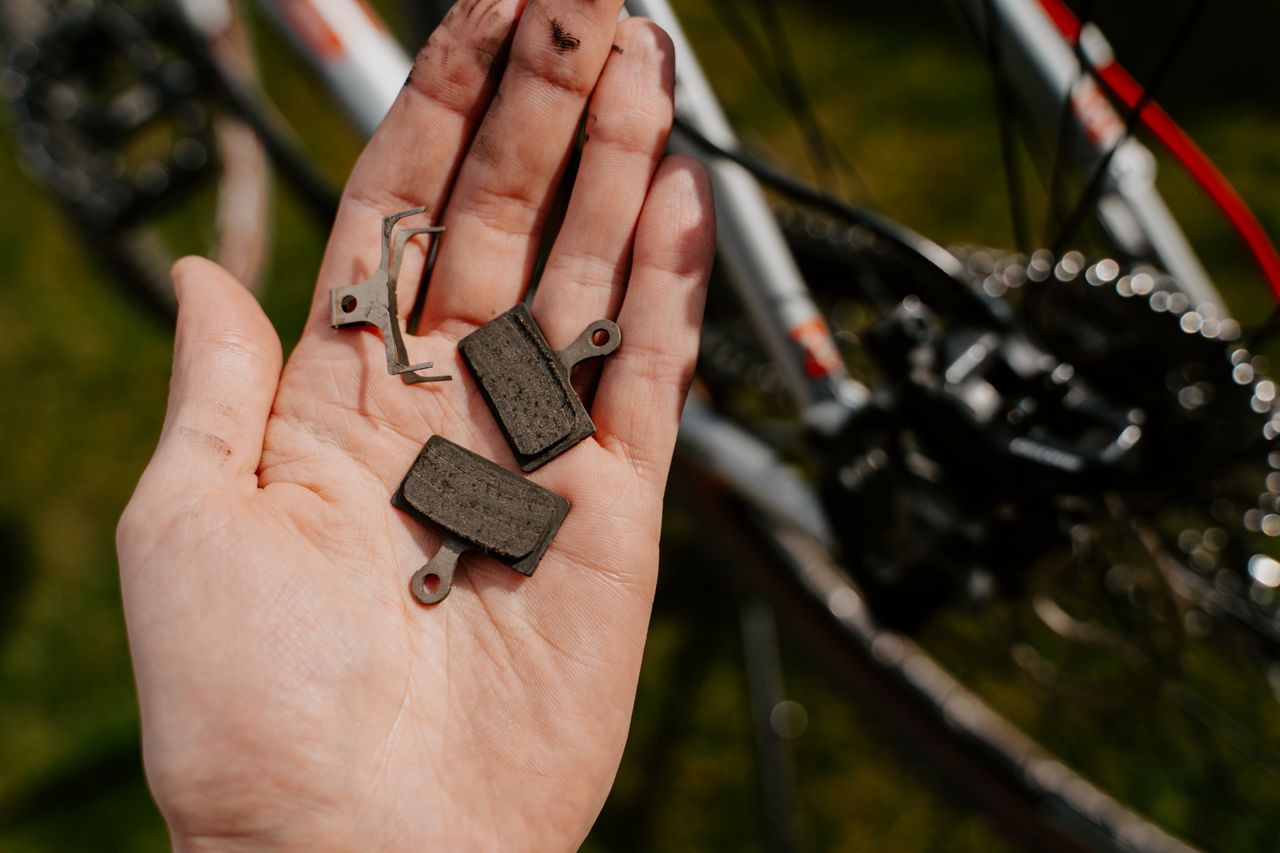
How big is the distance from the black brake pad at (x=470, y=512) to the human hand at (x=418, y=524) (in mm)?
27

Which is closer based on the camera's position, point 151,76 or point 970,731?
point 970,731

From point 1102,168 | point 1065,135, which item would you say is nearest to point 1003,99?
point 1065,135

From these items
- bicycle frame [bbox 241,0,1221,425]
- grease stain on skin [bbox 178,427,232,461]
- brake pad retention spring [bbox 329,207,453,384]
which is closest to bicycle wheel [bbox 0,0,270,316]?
bicycle frame [bbox 241,0,1221,425]

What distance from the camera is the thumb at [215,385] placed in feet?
4.31

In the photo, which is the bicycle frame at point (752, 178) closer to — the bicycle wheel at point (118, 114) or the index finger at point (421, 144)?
the index finger at point (421, 144)

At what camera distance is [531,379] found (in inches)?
57.0

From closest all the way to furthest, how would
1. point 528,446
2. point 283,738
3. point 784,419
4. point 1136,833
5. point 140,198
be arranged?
point 283,738 < point 528,446 < point 1136,833 < point 784,419 < point 140,198

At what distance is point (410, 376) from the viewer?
1.44m

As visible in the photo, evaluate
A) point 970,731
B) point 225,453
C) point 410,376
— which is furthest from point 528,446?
point 970,731

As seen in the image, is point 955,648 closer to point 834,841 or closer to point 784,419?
point 834,841

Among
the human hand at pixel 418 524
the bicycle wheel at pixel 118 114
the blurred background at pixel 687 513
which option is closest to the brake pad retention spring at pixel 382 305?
the human hand at pixel 418 524

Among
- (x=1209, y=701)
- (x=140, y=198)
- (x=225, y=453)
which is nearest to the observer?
(x=225, y=453)

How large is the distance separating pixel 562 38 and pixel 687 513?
1111mm

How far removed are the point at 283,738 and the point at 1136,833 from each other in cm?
150
